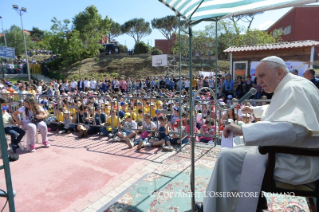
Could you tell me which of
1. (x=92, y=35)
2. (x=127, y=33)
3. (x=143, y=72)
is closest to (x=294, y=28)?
(x=143, y=72)

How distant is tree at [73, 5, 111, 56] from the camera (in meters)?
35.6

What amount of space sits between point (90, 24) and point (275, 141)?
3979cm

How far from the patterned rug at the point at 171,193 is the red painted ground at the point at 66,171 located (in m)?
0.64

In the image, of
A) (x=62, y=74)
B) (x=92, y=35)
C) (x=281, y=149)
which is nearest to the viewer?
(x=281, y=149)

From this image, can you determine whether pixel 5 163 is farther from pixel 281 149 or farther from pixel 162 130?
pixel 162 130

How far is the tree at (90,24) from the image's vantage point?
35594 mm

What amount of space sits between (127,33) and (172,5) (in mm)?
54635

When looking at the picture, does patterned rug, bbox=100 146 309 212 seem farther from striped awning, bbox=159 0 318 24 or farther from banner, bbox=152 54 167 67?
banner, bbox=152 54 167 67

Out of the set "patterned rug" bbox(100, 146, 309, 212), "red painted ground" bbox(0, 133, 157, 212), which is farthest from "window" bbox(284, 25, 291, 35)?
"patterned rug" bbox(100, 146, 309, 212)

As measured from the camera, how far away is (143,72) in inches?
1260

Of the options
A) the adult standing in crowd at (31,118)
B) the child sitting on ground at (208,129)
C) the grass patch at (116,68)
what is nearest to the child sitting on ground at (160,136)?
the child sitting on ground at (208,129)

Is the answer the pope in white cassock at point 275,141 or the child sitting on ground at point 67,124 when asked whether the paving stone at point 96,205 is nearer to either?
the pope in white cassock at point 275,141

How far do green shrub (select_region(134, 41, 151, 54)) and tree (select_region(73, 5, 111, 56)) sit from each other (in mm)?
6082

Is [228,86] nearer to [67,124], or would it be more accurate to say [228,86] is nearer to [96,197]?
[67,124]
